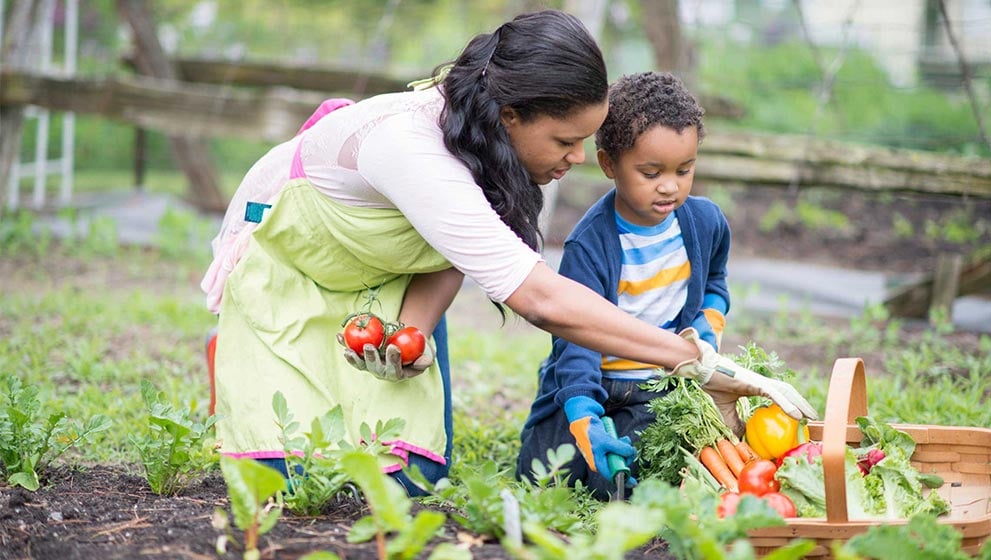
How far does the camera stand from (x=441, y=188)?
2307mm

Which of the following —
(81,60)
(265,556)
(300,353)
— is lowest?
(265,556)

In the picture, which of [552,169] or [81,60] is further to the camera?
[81,60]

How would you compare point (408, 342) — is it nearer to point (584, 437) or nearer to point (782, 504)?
point (584, 437)

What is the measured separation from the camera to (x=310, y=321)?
2781 millimetres

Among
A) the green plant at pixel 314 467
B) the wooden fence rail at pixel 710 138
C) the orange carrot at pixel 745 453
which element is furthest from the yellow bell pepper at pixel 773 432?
the wooden fence rail at pixel 710 138

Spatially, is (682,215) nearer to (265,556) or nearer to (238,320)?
(238,320)

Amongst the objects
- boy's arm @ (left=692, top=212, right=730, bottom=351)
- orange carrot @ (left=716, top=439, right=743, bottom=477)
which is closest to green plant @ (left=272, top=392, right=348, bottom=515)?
orange carrot @ (left=716, top=439, right=743, bottom=477)

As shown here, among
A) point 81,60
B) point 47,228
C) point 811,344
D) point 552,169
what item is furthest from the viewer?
point 81,60

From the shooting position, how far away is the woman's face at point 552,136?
7.71 ft

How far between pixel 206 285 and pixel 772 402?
5.20 feet

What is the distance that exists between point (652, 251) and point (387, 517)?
137cm

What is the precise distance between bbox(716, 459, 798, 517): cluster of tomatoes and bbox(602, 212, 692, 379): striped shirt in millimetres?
593

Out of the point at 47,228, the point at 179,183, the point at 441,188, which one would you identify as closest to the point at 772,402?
the point at 441,188

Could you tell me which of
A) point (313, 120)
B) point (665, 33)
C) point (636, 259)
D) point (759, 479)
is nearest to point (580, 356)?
point (636, 259)
